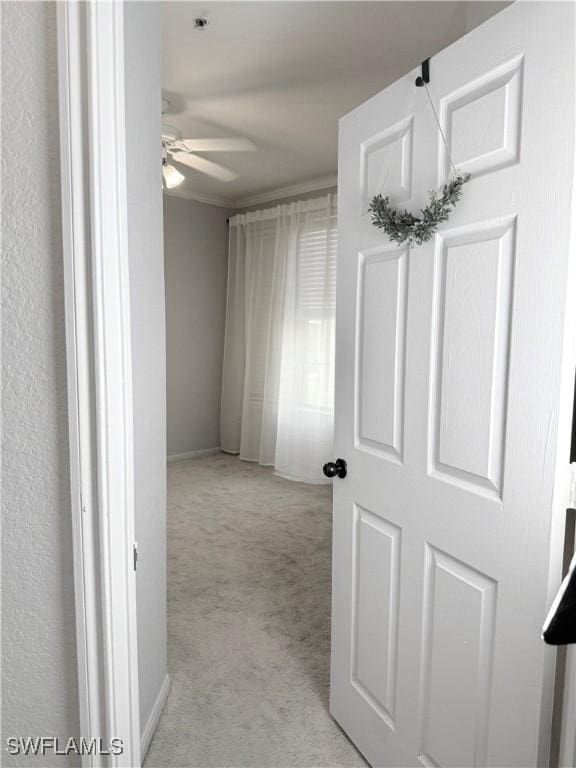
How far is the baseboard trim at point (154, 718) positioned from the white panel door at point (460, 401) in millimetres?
670

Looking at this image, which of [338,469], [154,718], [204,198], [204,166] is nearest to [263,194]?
[204,198]

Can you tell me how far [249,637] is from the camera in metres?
2.33

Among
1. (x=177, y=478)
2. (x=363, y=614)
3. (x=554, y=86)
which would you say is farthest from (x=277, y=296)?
(x=554, y=86)

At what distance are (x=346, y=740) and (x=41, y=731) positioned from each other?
3.90ft

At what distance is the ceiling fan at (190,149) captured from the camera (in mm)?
2900

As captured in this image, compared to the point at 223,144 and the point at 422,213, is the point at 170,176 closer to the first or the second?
the point at 223,144

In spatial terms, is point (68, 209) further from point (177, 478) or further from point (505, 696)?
→ point (177, 478)

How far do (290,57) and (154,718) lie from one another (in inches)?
113

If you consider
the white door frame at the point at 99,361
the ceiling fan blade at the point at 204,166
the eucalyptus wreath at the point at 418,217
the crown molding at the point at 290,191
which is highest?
the crown molding at the point at 290,191

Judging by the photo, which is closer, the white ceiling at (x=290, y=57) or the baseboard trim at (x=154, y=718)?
the baseboard trim at (x=154, y=718)

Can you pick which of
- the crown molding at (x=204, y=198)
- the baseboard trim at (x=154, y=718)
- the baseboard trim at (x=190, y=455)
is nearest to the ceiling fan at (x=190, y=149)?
the crown molding at (x=204, y=198)

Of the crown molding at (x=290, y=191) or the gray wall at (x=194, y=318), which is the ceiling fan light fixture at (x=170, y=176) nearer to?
the crown molding at (x=290, y=191)

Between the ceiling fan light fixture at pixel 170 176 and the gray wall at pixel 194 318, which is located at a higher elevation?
the ceiling fan light fixture at pixel 170 176

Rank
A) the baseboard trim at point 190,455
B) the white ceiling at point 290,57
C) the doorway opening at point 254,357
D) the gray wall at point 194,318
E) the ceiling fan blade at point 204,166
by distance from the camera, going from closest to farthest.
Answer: the doorway opening at point 254,357 → the white ceiling at point 290,57 → the ceiling fan blade at point 204,166 → the gray wall at point 194,318 → the baseboard trim at point 190,455
